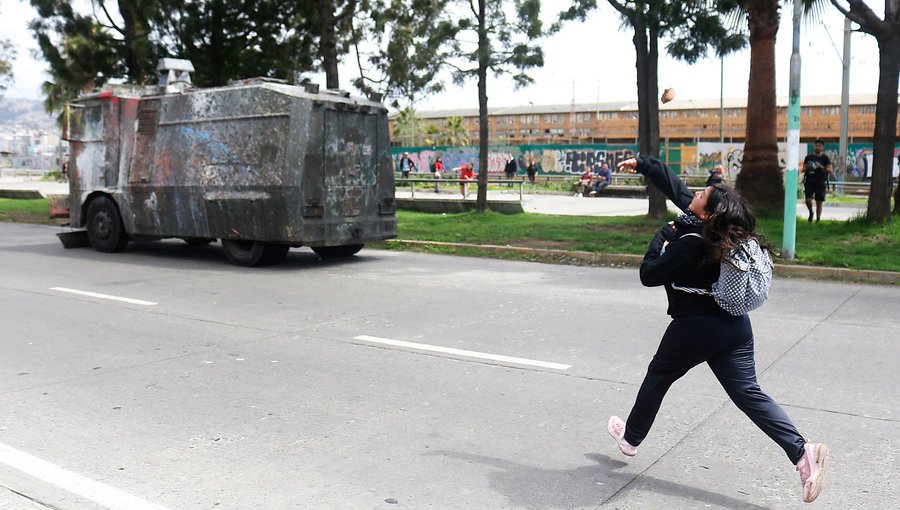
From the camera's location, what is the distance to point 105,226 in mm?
14461

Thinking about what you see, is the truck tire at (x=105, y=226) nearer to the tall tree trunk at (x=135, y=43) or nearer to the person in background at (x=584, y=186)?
the tall tree trunk at (x=135, y=43)

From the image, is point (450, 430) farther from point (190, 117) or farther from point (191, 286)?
point (190, 117)

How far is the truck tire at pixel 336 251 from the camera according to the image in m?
13.9

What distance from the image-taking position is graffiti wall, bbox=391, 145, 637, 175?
46688 mm

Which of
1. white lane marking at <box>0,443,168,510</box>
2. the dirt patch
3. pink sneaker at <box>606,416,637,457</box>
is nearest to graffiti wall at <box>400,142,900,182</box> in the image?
the dirt patch

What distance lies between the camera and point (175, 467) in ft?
14.3

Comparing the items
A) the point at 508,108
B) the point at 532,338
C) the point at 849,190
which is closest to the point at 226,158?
the point at 532,338

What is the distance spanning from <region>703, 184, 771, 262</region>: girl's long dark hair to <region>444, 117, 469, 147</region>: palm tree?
8825 cm

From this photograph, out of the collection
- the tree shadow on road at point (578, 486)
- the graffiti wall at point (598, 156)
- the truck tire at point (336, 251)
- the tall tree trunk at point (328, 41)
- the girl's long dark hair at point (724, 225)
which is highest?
the tall tree trunk at point (328, 41)

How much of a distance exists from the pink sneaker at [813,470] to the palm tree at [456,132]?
88454 millimetres

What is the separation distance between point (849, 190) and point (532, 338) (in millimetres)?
29939

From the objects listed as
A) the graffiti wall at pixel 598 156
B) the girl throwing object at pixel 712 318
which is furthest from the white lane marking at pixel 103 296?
the graffiti wall at pixel 598 156

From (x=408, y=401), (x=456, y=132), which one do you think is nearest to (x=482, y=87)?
(x=408, y=401)

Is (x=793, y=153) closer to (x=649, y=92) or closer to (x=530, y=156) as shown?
(x=649, y=92)
